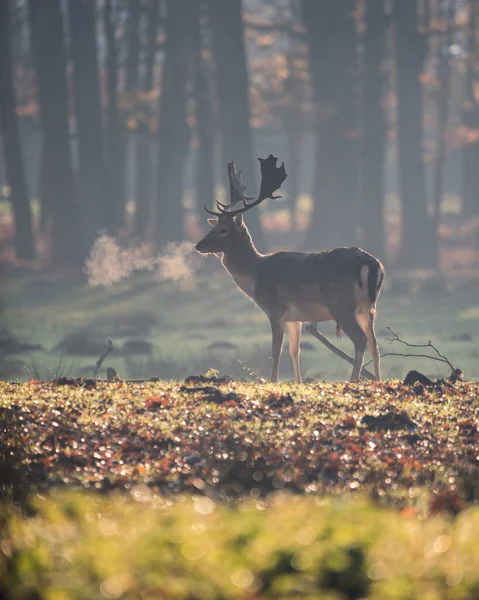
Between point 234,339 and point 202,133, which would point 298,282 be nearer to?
point 234,339

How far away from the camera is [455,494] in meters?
9.11

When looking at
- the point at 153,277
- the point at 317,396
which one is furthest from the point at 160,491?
the point at 153,277

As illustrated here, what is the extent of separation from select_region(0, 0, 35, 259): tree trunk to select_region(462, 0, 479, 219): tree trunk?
1804 centimetres

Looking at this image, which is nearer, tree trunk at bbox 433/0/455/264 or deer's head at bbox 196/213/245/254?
deer's head at bbox 196/213/245/254

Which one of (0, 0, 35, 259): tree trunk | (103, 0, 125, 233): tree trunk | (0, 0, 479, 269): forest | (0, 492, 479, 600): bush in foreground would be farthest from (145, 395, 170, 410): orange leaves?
(103, 0, 125, 233): tree trunk

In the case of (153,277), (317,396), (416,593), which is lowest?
(153,277)

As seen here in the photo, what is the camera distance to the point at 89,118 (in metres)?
38.4

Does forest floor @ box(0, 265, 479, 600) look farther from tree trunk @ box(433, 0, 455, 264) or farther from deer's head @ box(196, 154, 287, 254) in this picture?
tree trunk @ box(433, 0, 455, 264)

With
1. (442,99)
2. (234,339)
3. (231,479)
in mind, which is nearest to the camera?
(231,479)

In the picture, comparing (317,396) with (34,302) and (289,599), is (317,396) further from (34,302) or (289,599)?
(34,302)

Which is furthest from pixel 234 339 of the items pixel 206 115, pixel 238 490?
pixel 206 115

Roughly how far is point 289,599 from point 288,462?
5.07m

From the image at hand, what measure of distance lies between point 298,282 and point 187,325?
12.3m

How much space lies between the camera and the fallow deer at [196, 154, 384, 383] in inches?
611
